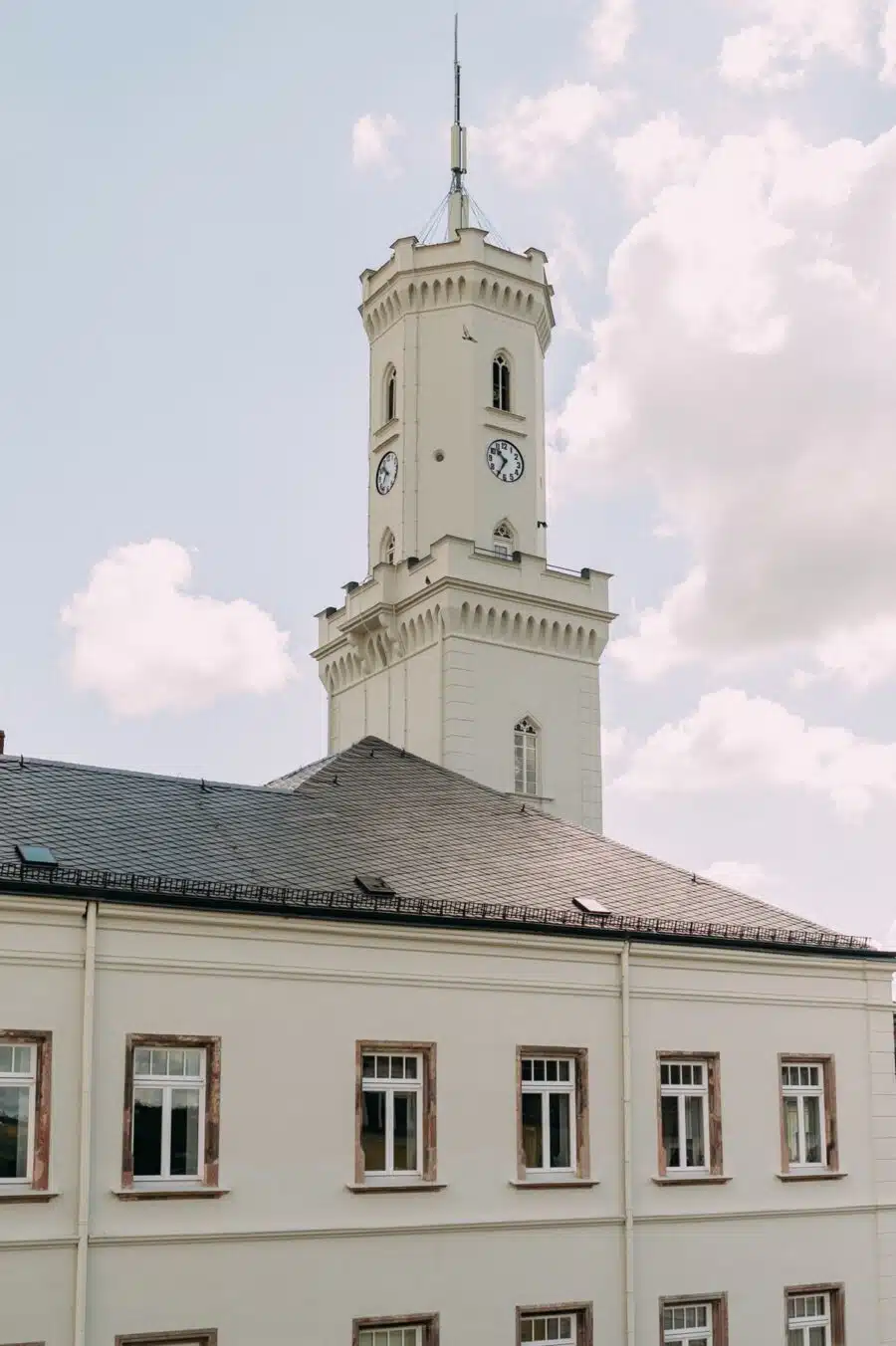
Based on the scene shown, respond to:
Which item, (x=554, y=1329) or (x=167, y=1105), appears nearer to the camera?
(x=167, y=1105)

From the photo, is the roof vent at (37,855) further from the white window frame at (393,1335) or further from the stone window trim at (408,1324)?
the white window frame at (393,1335)

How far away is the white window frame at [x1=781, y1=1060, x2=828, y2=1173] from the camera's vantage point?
26312 millimetres

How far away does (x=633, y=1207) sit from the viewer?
2419 cm

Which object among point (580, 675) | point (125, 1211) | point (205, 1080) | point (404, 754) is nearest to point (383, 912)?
point (205, 1080)

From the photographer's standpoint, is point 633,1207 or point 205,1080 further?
point 633,1207

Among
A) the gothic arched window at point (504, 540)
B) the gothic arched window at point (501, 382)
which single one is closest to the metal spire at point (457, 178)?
the gothic arched window at point (501, 382)

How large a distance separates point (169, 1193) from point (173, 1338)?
176cm

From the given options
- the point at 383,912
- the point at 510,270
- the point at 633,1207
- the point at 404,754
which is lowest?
the point at 633,1207

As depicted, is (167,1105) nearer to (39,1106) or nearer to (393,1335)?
(39,1106)

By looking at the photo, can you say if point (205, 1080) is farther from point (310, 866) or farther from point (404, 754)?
point (404, 754)

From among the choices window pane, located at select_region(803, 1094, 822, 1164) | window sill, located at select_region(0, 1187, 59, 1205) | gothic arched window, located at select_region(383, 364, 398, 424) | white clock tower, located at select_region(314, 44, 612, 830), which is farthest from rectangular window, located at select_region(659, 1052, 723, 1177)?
gothic arched window, located at select_region(383, 364, 398, 424)

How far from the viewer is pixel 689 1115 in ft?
83.2

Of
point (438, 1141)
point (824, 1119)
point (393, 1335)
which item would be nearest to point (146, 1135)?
point (438, 1141)

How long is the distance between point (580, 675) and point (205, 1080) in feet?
95.8
